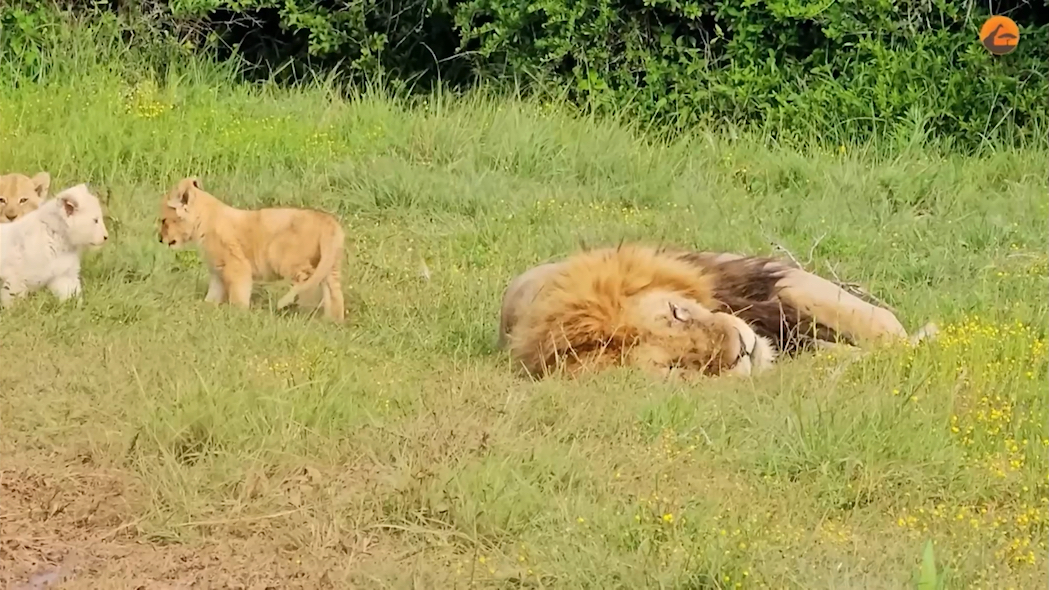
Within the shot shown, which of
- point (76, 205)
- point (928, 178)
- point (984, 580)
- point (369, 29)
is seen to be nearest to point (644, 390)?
point (984, 580)

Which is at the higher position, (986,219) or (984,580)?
(984,580)

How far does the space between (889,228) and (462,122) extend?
2609 mm

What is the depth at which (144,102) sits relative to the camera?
317 inches

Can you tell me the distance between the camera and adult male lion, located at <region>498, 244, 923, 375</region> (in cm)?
442

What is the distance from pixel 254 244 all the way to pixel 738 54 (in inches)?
172

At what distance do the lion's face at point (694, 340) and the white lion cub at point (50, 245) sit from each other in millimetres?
2050

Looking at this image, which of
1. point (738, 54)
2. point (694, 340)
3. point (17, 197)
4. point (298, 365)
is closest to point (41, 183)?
point (17, 197)

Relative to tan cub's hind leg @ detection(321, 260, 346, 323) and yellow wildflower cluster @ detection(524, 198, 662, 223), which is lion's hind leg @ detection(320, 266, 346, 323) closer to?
tan cub's hind leg @ detection(321, 260, 346, 323)

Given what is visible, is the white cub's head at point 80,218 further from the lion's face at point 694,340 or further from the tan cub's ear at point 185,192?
the lion's face at point 694,340

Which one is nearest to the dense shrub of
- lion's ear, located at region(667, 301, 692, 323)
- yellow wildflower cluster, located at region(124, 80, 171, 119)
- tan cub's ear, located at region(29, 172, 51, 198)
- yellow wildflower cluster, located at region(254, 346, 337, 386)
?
yellow wildflower cluster, located at region(124, 80, 171, 119)

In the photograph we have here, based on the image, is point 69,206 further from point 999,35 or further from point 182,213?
point 999,35

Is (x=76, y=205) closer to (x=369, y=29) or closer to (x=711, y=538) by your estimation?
(x=711, y=538)

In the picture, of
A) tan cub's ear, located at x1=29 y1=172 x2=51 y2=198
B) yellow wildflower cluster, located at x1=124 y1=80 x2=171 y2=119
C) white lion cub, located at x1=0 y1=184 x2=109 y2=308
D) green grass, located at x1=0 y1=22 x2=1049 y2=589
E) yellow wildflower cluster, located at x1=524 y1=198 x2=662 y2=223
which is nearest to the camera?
green grass, located at x1=0 y1=22 x2=1049 y2=589

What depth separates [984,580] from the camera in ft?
10.4
